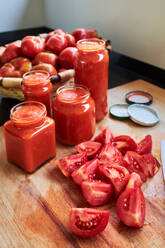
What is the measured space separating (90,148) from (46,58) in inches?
23.7

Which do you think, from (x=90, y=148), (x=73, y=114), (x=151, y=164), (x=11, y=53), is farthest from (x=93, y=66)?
(x=11, y=53)

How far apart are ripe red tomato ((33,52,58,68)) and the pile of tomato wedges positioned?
1.79 ft

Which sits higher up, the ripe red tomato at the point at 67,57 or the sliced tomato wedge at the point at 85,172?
the ripe red tomato at the point at 67,57

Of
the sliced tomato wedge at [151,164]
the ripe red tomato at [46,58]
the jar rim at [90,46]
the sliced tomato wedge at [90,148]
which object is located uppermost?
the jar rim at [90,46]

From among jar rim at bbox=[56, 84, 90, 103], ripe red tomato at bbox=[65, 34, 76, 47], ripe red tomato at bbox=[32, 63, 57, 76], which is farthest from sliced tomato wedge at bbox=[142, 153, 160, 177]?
ripe red tomato at bbox=[65, 34, 76, 47]

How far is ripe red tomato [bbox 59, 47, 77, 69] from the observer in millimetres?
1412

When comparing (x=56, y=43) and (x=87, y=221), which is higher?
(x=56, y=43)

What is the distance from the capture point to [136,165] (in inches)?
39.0

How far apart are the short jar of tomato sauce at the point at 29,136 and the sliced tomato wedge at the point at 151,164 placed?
1.13 feet

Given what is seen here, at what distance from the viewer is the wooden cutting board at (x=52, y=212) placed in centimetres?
77

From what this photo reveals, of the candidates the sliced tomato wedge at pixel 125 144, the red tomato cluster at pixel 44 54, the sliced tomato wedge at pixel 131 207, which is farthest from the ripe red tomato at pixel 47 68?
the sliced tomato wedge at pixel 131 207

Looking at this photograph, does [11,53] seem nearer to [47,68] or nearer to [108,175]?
[47,68]

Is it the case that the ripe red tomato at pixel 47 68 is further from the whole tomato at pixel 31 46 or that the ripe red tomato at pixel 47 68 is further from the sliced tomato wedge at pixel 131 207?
the sliced tomato wedge at pixel 131 207

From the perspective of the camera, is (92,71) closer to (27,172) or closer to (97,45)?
(97,45)
